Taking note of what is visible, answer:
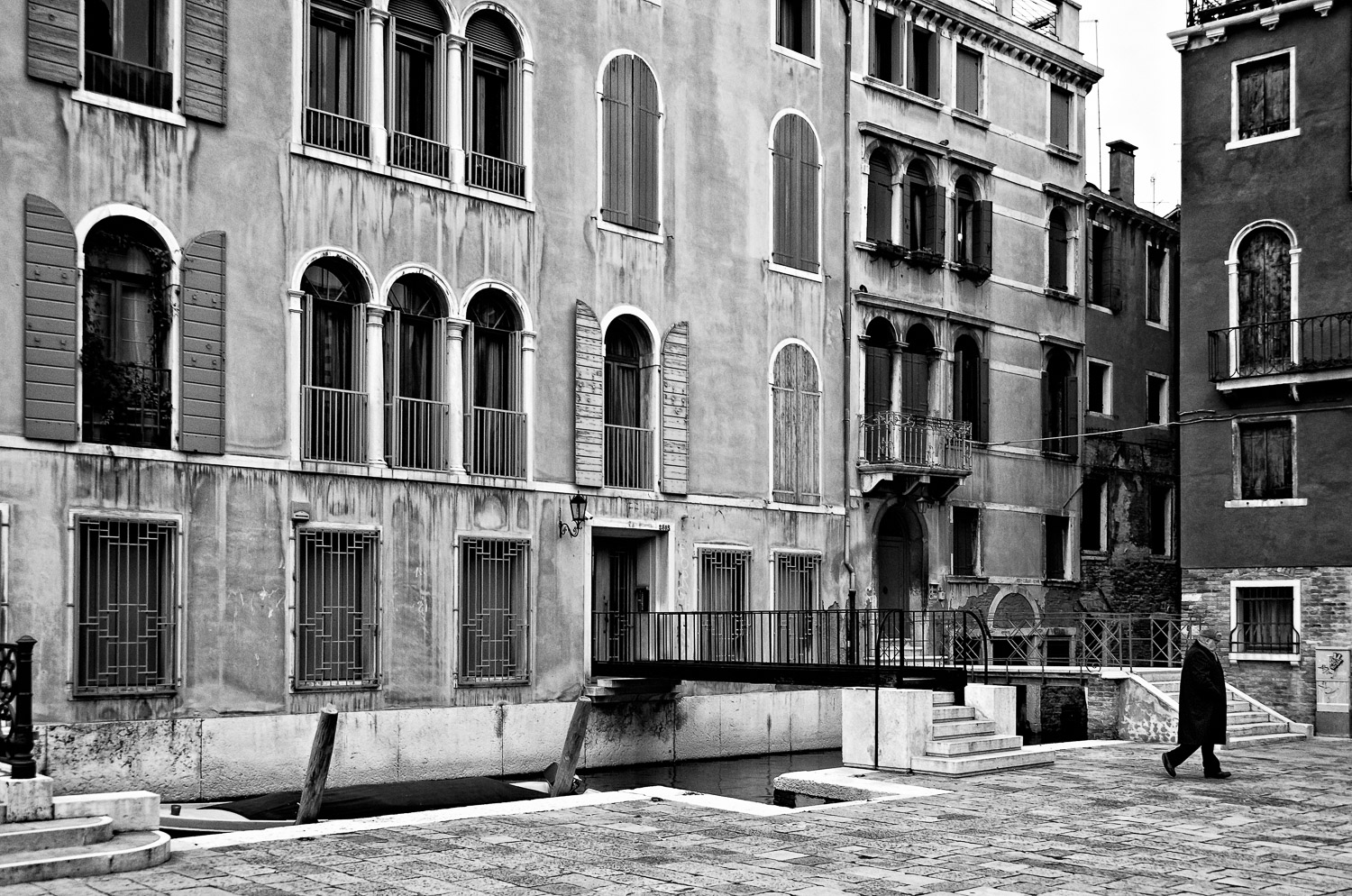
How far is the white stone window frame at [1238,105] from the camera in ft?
87.1

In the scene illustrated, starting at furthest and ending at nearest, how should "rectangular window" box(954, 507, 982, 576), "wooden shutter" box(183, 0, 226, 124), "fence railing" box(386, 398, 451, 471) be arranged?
"rectangular window" box(954, 507, 982, 576) → "fence railing" box(386, 398, 451, 471) → "wooden shutter" box(183, 0, 226, 124)

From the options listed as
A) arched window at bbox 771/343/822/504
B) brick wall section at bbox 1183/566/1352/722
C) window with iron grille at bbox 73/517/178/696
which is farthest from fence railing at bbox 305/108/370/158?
brick wall section at bbox 1183/566/1352/722

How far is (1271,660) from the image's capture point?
25.7 meters

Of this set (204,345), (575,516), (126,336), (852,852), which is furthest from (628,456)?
(852,852)

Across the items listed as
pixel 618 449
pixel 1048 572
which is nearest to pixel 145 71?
pixel 618 449

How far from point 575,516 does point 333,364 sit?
4.37m

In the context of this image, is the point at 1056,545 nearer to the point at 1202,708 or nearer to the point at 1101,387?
the point at 1101,387

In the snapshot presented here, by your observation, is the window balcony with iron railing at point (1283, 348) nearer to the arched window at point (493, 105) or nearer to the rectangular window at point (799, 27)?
the rectangular window at point (799, 27)

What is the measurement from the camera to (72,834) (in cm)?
1140

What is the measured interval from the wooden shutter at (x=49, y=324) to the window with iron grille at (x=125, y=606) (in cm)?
122

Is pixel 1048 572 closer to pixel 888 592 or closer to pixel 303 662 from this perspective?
pixel 888 592

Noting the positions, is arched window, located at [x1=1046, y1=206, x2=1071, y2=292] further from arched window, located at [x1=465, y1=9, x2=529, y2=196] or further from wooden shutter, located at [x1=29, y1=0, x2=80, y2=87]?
wooden shutter, located at [x1=29, y1=0, x2=80, y2=87]

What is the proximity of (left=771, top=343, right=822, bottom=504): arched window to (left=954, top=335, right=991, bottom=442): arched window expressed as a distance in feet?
16.0

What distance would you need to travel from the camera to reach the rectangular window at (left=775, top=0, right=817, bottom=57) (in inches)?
1068
